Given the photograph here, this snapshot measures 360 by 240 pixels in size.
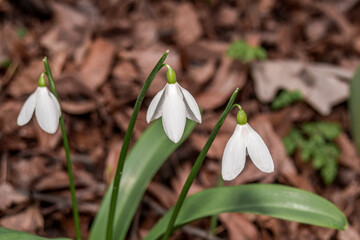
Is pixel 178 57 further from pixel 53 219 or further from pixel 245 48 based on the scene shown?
pixel 53 219

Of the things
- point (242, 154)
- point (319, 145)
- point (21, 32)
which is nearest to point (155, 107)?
point (242, 154)

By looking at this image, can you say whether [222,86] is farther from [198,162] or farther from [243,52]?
[198,162]

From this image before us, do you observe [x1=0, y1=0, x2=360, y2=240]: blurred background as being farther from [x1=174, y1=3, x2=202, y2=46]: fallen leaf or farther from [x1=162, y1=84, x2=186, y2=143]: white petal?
[x1=162, y1=84, x2=186, y2=143]: white petal

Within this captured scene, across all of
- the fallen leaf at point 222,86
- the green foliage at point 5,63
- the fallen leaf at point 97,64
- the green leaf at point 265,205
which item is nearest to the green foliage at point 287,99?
the fallen leaf at point 222,86

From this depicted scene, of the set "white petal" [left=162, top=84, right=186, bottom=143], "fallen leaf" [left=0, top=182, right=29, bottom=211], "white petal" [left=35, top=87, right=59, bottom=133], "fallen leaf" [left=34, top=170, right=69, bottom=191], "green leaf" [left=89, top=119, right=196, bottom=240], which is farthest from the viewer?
"fallen leaf" [left=34, top=170, right=69, bottom=191]

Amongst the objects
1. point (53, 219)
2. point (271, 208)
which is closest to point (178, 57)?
point (53, 219)

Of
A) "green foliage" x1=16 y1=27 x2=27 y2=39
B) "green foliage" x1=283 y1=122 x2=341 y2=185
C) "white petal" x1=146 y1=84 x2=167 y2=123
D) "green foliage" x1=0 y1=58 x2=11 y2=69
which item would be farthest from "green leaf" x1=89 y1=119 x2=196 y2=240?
"green foliage" x1=16 y1=27 x2=27 y2=39

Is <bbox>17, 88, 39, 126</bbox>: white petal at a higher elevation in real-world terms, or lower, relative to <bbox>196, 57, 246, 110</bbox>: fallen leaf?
higher
